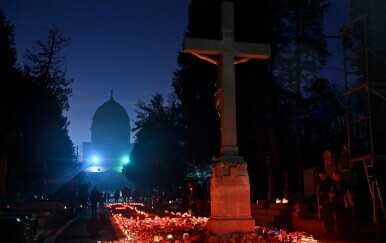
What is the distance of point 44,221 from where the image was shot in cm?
1738

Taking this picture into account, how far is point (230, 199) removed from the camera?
32.9 feet

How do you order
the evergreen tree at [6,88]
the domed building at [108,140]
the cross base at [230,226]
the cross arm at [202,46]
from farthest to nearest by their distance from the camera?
the domed building at [108,140] → the evergreen tree at [6,88] → the cross arm at [202,46] → the cross base at [230,226]

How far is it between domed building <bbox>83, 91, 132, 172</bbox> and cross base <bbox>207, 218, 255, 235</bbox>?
88.5 meters

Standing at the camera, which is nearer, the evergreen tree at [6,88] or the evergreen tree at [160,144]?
the evergreen tree at [6,88]

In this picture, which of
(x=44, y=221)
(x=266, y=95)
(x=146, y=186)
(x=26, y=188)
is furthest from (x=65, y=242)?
(x=146, y=186)

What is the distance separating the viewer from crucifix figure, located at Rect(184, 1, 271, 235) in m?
9.99

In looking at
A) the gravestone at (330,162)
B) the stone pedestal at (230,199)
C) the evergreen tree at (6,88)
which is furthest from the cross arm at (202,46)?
the evergreen tree at (6,88)

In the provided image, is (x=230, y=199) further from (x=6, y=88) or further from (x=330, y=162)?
(x=6, y=88)

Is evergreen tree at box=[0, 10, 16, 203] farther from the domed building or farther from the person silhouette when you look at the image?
the domed building

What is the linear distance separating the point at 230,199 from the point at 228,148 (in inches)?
49.1

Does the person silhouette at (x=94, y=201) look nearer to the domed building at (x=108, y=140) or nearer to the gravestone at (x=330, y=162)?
the gravestone at (x=330, y=162)

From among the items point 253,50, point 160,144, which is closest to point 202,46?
point 253,50

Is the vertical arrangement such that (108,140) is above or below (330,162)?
above

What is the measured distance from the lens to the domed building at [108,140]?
99.2 metres
